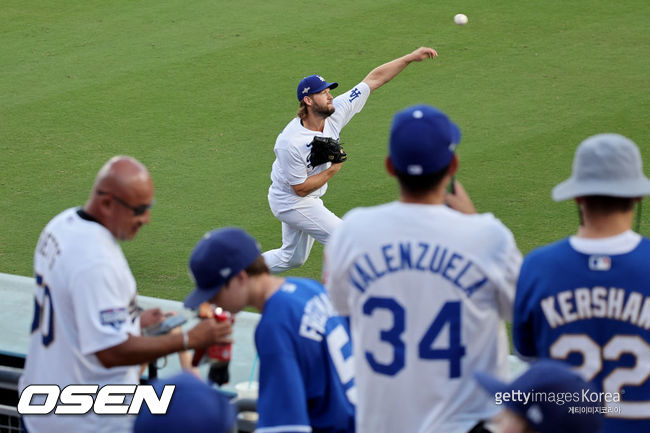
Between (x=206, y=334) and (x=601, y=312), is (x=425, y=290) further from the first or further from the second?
(x=206, y=334)

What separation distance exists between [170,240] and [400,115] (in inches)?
217

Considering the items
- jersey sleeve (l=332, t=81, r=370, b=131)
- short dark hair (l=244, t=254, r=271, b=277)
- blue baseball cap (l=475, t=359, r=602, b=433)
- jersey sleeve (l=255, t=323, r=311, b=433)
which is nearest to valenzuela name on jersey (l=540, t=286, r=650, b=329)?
blue baseball cap (l=475, t=359, r=602, b=433)

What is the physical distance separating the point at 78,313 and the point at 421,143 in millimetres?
1381

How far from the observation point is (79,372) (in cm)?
346

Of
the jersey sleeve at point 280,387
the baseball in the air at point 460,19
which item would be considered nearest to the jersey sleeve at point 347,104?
the baseball in the air at point 460,19

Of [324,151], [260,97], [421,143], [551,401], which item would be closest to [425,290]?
[421,143]

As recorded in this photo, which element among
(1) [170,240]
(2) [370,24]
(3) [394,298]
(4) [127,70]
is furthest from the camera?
(2) [370,24]

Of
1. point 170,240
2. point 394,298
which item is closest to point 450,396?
point 394,298

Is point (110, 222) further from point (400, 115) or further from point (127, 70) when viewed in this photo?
point (127, 70)

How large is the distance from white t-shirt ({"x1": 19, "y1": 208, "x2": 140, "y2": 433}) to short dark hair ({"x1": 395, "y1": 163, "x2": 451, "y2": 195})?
1144mm

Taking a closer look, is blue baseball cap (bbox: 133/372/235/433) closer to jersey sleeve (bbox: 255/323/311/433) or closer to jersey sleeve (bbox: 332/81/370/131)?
jersey sleeve (bbox: 255/323/311/433)

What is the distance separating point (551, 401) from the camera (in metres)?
2.16

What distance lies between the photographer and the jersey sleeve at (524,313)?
2.96m

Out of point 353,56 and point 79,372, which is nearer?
point 79,372
